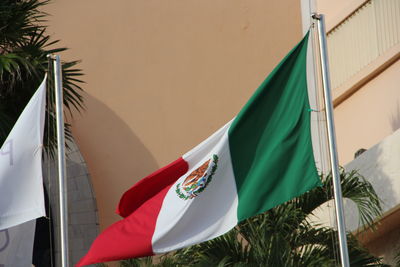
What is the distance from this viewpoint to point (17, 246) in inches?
377

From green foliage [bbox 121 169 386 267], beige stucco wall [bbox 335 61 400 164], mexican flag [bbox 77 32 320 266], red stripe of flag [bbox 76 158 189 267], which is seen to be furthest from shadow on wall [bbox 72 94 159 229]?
mexican flag [bbox 77 32 320 266]

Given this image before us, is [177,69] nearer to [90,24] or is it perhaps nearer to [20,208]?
[90,24]

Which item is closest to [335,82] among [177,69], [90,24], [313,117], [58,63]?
[313,117]

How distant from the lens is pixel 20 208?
9367 mm

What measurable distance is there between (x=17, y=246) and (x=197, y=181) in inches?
73.7

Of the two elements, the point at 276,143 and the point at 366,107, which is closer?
the point at 276,143

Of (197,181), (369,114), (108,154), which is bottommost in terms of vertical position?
(197,181)

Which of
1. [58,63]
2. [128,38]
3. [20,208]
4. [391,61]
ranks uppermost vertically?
[128,38]

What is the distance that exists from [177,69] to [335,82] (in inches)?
94.1

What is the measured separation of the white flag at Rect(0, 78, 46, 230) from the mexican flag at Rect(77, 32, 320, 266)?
0.84 metres

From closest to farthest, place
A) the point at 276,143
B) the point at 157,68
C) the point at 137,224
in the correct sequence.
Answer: the point at 276,143 → the point at 137,224 → the point at 157,68

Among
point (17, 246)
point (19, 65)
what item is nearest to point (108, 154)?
point (19, 65)

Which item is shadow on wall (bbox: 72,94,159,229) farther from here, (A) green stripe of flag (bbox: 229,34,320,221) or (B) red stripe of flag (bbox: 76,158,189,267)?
(A) green stripe of flag (bbox: 229,34,320,221)

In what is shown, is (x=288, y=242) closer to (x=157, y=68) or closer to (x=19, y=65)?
(x=19, y=65)
